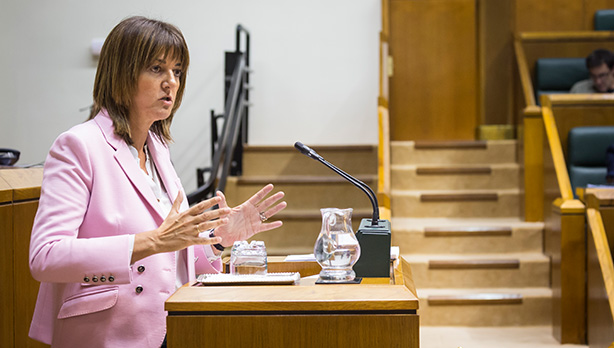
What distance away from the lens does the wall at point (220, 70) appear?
5711 mm

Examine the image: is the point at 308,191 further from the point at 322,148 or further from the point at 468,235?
the point at 468,235

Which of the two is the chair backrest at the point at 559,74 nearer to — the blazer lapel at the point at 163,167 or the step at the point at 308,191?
the step at the point at 308,191

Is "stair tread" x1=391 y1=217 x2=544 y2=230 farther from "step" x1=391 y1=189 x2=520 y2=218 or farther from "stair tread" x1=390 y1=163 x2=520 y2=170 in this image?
"stair tread" x1=390 y1=163 x2=520 y2=170

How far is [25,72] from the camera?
5.80 meters

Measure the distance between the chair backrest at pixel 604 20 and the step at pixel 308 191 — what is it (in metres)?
2.54

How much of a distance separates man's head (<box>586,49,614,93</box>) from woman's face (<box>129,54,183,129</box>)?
3875 millimetres

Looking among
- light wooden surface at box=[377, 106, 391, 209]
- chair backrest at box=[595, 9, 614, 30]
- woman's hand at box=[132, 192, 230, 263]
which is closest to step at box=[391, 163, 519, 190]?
light wooden surface at box=[377, 106, 391, 209]

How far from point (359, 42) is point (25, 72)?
9.56 ft

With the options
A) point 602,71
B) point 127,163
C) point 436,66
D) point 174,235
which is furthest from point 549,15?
point 174,235

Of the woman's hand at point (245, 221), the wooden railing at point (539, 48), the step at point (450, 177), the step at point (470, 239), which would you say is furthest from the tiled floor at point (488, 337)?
the woman's hand at point (245, 221)

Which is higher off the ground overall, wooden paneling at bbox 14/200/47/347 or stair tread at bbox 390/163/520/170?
stair tread at bbox 390/163/520/170

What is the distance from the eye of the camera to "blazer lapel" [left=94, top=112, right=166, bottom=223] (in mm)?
1444

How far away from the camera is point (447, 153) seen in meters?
5.09

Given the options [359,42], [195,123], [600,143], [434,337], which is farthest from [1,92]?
[600,143]
